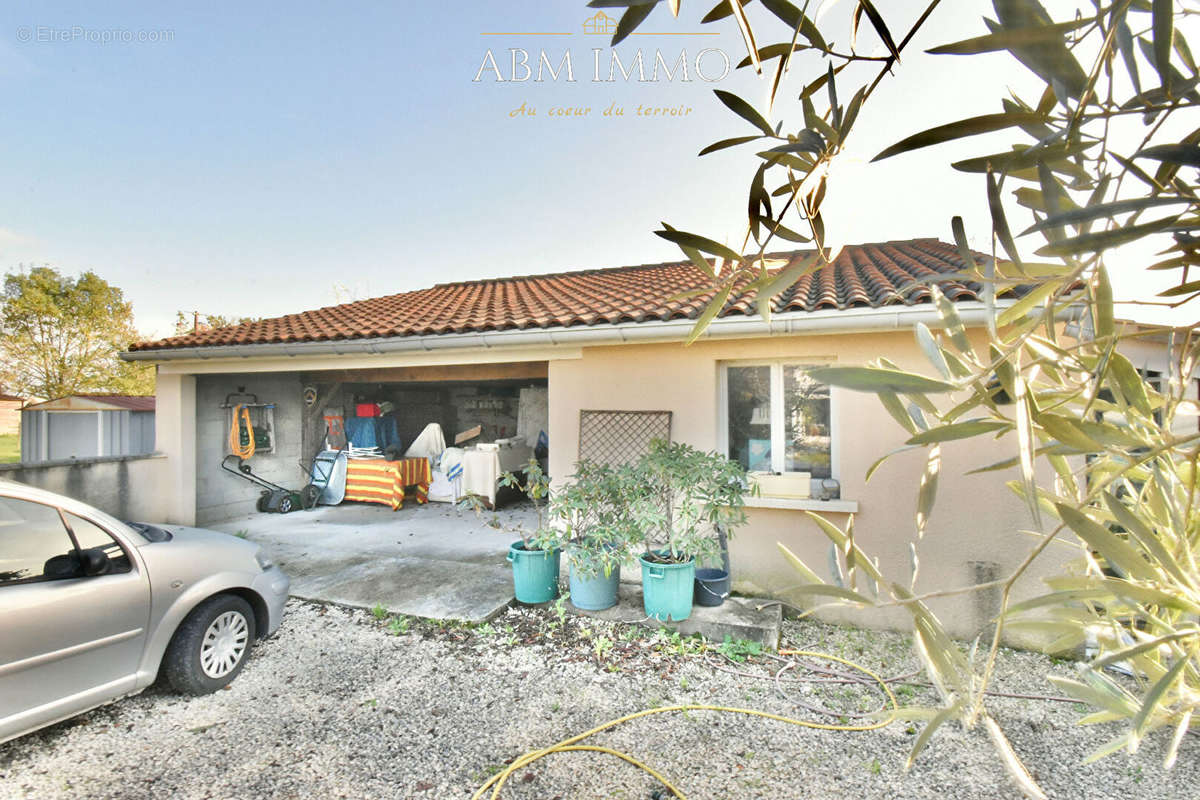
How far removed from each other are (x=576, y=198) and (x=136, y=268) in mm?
17229

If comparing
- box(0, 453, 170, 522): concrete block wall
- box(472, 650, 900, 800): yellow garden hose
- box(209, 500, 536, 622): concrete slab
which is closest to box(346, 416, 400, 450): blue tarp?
box(209, 500, 536, 622): concrete slab

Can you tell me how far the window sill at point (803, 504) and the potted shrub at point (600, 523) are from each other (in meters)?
1.02

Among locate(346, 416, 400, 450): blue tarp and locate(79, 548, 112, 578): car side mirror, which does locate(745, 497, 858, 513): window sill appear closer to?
locate(79, 548, 112, 578): car side mirror

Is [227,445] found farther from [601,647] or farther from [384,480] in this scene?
[601,647]

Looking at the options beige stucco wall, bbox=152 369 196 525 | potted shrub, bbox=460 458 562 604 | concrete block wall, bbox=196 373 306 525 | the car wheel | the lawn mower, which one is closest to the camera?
the car wheel

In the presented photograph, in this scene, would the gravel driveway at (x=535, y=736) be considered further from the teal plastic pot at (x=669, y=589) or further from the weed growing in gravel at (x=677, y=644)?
the teal plastic pot at (x=669, y=589)

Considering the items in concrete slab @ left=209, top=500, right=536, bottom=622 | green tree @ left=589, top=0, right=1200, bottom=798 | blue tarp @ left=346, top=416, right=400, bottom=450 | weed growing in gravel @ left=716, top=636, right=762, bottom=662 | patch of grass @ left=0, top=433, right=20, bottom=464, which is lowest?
weed growing in gravel @ left=716, top=636, right=762, bottom=662

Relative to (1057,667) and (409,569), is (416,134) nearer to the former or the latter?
(409,569)

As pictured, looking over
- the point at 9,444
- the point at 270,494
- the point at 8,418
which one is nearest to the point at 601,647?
the point at 270,494

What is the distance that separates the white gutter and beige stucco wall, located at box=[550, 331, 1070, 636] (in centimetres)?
29

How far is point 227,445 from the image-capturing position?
8492mm

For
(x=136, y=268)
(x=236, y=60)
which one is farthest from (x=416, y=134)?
(x=136, y=268)

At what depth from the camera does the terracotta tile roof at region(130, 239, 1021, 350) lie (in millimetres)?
4469

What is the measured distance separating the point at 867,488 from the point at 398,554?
5495mm
